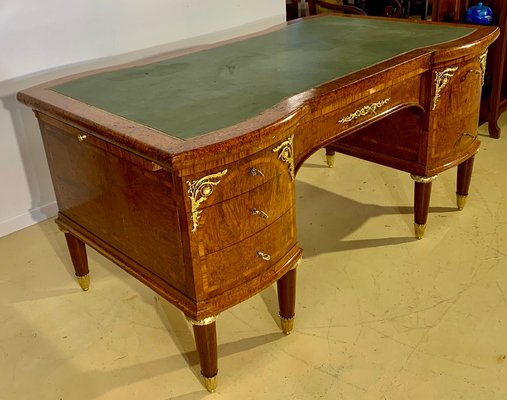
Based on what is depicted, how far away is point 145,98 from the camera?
1.59 meters

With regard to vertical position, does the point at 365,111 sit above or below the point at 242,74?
below

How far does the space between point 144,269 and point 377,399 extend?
685mm

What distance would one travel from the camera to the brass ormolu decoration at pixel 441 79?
1.94 m

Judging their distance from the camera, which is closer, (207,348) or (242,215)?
(242,215)

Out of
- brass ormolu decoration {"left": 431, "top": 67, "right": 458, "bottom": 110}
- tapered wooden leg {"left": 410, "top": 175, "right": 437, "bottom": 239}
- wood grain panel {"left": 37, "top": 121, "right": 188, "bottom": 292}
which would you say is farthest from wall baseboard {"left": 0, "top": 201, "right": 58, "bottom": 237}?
brass ormolu decoration {"left": 431, "top": 67, "right": 458, "bottom": 110}

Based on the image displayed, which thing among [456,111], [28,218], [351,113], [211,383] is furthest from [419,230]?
[28,218]

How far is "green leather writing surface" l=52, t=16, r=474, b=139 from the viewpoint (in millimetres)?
1460

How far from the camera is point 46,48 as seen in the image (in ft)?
7.52

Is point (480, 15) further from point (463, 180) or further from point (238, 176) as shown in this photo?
point (238, 176)

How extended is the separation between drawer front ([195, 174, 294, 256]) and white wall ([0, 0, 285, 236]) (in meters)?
1.24

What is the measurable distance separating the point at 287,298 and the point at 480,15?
198 centimetres

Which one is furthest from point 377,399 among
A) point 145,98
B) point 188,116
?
point 145,98

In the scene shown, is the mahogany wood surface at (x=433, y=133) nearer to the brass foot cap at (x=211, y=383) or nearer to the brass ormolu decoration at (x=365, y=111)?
the brass ormolu decoration at (x=365, y=111)

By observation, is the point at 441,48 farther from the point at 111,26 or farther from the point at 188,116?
the point at 111,26
